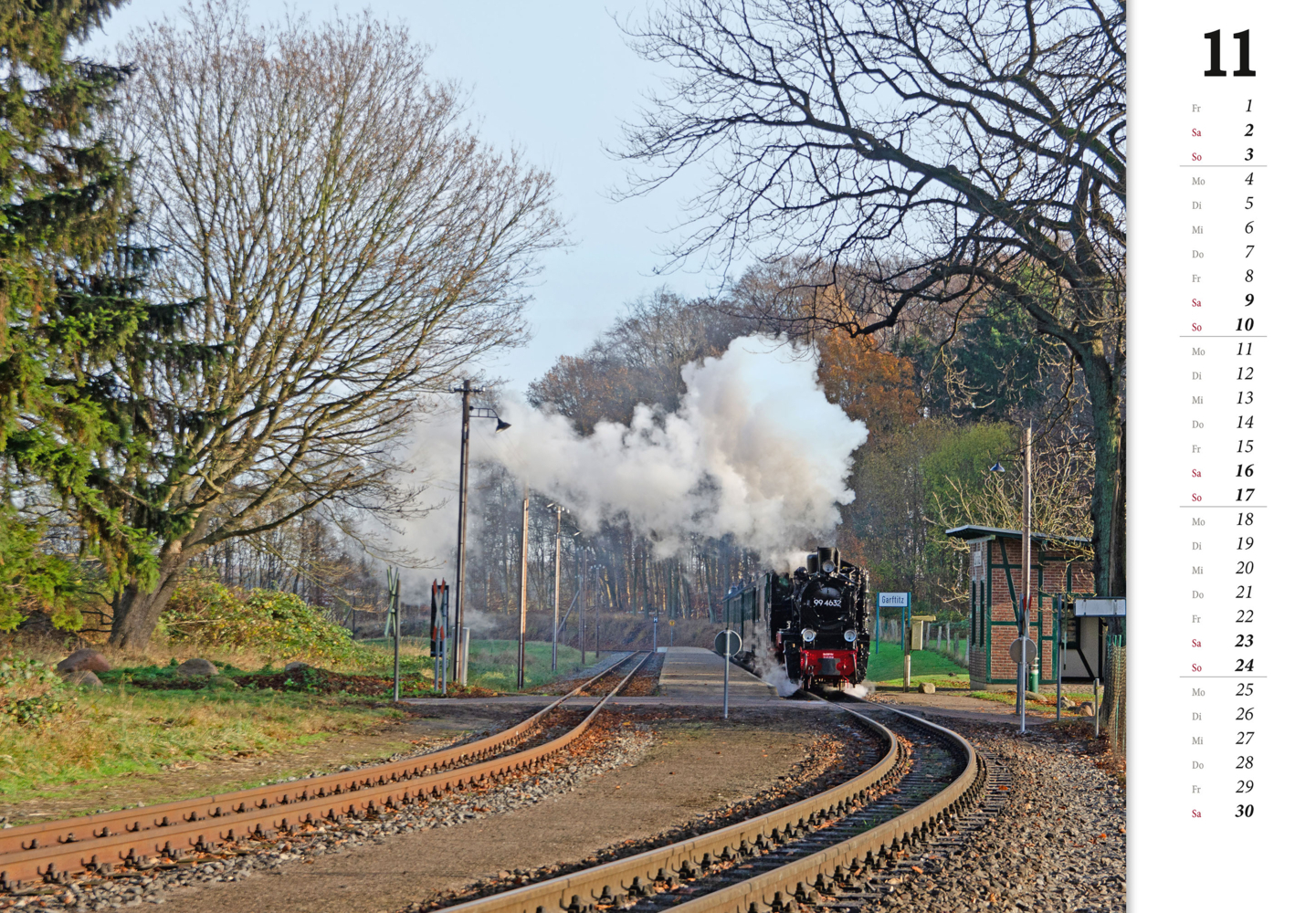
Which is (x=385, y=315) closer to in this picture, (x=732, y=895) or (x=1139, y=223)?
(x=732, y=895)

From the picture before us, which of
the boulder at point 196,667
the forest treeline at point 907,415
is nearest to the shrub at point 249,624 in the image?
the boulder at point 196,667

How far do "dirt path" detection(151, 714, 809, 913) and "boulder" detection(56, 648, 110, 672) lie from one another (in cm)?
1260

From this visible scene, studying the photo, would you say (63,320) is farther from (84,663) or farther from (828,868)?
(828,868)

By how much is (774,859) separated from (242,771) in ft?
20.6

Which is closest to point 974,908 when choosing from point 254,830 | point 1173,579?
point 1173,579

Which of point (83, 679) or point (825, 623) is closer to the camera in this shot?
point (83, 679)

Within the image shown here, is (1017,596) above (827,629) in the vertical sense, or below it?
above

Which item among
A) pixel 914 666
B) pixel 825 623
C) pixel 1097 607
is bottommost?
pixel 914 666

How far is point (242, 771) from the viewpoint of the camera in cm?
1039

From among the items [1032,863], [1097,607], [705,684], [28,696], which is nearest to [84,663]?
[28,696]

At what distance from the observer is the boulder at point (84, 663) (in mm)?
19234

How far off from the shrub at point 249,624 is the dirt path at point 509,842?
59.9 feet

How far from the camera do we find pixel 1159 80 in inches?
129

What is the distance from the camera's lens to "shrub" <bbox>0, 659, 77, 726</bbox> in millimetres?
10828
